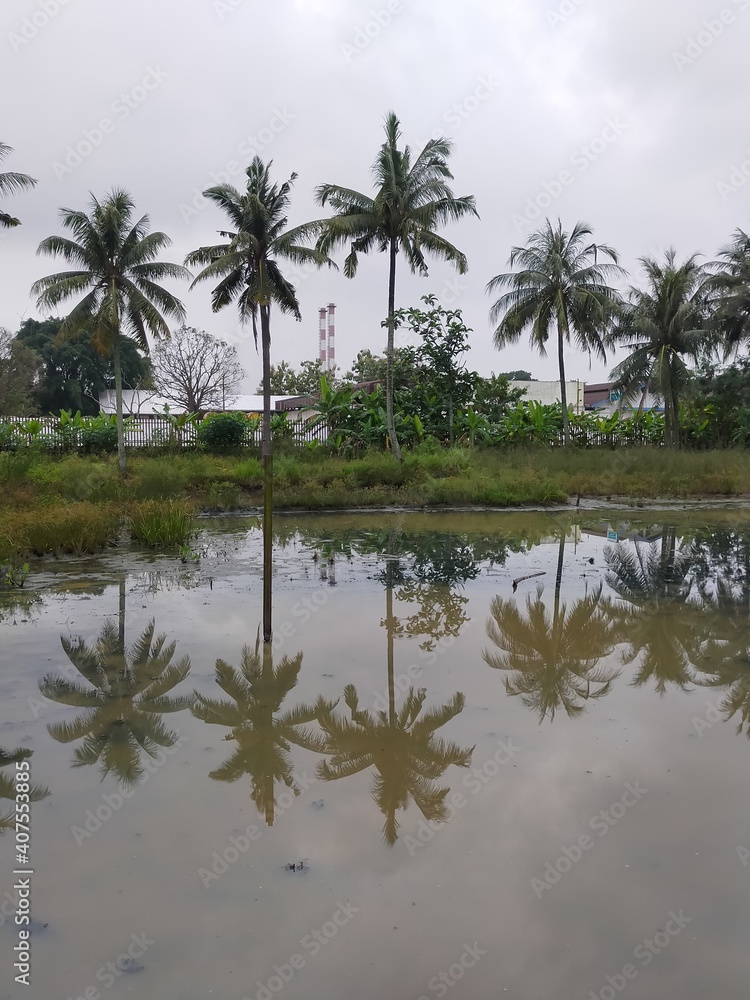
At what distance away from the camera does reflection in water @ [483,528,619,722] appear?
6.57 m

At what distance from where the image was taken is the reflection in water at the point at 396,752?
4762 mm

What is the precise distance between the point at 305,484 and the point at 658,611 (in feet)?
43.9

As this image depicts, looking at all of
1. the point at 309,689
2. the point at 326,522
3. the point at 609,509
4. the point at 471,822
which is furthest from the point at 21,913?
the point at 609,509

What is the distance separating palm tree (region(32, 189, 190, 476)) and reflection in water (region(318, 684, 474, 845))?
761 inches

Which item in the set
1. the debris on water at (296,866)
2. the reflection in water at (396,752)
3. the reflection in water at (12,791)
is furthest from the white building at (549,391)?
the debris on water at (296,866)

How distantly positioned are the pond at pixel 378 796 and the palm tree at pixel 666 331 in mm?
22948

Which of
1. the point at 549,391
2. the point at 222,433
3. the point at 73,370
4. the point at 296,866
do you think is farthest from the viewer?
the point at 73,370

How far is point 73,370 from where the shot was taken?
49.8 metres

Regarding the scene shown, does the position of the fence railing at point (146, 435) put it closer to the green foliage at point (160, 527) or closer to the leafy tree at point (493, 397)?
the leafy tree at point (493, 397)

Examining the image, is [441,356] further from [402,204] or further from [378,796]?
[378,796]

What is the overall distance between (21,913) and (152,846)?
2.35 ft

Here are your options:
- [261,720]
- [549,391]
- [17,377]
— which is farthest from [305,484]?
[549,391]

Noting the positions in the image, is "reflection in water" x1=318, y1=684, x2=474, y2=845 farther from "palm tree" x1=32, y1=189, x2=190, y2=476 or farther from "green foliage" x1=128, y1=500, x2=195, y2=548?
"palm tree" x1=32, y1=189, x2=190, y2=476

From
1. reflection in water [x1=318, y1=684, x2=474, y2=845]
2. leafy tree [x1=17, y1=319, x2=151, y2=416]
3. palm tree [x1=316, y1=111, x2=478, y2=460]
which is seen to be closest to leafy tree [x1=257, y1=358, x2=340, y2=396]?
leafy tree [x1=17, y1=319, x2=151, y2=416]
